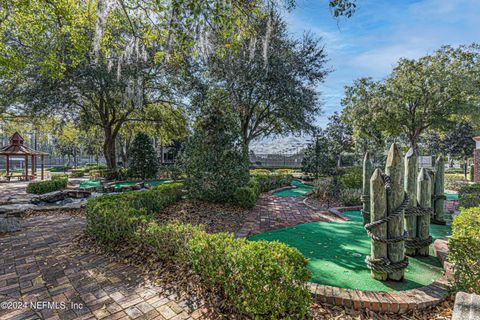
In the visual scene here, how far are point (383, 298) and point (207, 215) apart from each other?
12.9 feet

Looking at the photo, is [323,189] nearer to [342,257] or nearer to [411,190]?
[411,190]

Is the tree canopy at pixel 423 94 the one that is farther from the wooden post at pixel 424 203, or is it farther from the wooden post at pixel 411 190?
the wooden post at pixel 411 190

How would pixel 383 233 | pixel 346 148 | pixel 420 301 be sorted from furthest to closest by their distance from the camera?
pixel 346 148 < pixel 383 233 < pixel 420 301

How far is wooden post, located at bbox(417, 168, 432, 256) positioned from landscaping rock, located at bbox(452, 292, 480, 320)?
2888mm

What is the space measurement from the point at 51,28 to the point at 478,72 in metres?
17.9

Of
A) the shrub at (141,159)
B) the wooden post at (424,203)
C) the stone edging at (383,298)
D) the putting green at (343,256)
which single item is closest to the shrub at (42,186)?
the shrub at (141,159)

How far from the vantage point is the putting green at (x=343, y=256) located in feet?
9.38

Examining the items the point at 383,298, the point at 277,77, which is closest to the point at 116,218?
the point at 383,298

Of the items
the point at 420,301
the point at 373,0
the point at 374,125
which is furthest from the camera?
the point at 374,125

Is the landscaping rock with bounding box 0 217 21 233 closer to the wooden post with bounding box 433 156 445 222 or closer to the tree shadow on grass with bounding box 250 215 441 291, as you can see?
the tree shadow on grass with bounding box 250 215 441 291

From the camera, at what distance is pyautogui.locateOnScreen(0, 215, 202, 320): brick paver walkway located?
233cm

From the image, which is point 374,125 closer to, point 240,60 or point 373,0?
point 240,60

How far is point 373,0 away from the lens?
3.89 metres

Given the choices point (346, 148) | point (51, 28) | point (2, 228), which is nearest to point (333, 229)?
point (2, 228)
